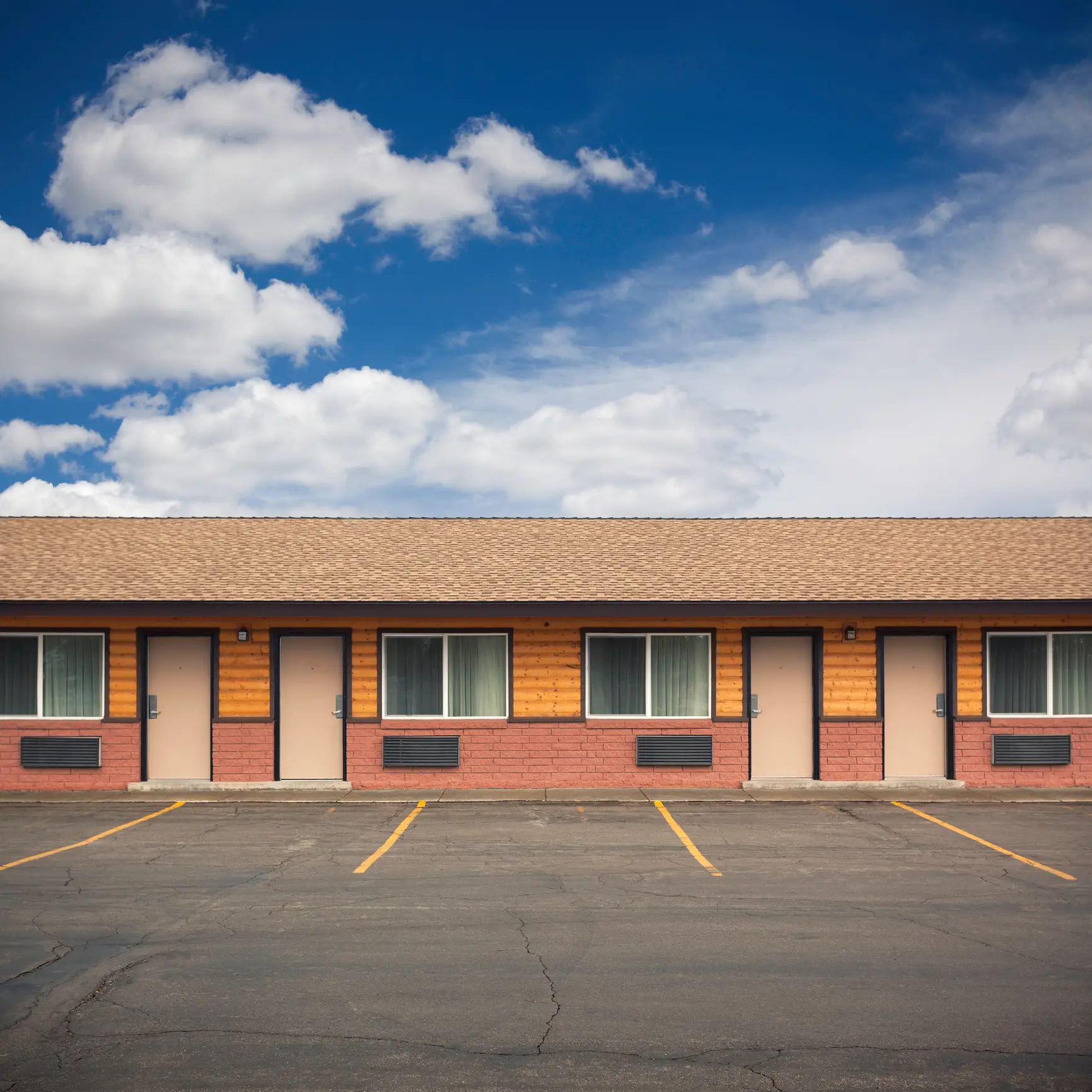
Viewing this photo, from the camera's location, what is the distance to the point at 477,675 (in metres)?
16.3

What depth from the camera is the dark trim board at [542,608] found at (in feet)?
50.5

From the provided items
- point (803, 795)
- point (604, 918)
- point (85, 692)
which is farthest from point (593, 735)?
point (85, 692)

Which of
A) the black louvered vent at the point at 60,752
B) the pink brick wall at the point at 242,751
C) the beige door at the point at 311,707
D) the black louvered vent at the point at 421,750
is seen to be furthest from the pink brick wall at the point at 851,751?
the black louvered vent at the point at 60,752

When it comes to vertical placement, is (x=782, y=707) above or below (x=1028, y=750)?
above

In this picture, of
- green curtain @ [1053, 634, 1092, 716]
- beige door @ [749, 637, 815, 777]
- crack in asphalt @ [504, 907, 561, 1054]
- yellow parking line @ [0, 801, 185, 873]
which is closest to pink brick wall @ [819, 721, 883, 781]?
beige door @ [749, 637, 815, 777]

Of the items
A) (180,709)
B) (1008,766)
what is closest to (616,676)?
(1008,766)

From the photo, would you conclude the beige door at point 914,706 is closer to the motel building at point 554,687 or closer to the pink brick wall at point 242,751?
the motel building at point 554,687

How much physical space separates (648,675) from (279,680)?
6266mm

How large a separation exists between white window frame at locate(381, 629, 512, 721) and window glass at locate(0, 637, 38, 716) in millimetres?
5909

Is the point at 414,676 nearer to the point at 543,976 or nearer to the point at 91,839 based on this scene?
the point at 91,839

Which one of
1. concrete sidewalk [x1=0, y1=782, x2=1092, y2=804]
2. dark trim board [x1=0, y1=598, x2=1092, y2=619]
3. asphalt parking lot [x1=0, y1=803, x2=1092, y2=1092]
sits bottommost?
concrete sidewalk [x1=0, y1=782, x2=1092, y2=804]

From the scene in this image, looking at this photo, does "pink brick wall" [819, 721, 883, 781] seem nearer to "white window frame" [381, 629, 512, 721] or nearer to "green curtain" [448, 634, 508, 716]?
"white window frame" [381, 629, 512, 721]

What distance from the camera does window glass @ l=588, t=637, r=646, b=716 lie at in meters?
16.2

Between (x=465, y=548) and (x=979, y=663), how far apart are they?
31.1 feet
